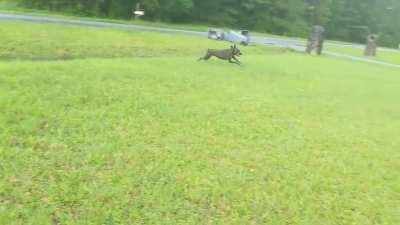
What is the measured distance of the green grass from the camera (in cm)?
380

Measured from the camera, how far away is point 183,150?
4961 millimetres

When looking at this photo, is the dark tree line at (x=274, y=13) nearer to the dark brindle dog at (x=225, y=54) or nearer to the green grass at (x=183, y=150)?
the dark brindle dog at (x=225, y=54)

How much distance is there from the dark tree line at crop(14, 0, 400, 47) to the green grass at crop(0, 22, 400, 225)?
61.1 ft

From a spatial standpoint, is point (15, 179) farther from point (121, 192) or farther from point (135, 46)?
point (135, 46)

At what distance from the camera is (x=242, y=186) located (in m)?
4.28

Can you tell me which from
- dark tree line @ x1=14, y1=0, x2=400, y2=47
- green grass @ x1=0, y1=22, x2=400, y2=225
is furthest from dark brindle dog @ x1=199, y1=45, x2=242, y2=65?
dark tree line @ x1=14, y1=0, x2=400, y2=47

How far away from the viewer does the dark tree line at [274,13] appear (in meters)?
26.7

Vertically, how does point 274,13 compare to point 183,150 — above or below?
above

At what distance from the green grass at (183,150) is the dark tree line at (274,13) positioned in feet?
61.1

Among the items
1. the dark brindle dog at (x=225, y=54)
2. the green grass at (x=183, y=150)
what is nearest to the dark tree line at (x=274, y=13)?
the dark brindle dog at (x=225, y=54)

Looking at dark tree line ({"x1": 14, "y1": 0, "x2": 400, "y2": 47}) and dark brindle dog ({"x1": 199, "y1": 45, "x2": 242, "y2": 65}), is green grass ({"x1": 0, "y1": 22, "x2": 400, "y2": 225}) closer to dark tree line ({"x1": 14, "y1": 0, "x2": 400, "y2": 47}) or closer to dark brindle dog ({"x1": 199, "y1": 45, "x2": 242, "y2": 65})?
dark brindle dog ({"x1": 199, "y1": 45, "x2": 242, "y2": 65})

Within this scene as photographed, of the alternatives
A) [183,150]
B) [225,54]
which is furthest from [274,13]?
[183,150]

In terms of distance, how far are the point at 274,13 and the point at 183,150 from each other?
32.5 metres

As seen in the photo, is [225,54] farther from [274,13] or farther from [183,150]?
[274,13]
